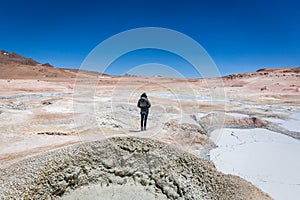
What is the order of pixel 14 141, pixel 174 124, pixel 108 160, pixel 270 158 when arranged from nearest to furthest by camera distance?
pixel 108 160, pixel 14 141, pixel 270 158, pixel 174 124

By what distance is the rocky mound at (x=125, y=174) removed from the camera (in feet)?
18.0

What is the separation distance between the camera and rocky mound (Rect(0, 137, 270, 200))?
5496 mm

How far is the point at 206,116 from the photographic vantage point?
1608 cm

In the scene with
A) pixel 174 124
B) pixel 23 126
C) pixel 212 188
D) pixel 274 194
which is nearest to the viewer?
pixel 212 188

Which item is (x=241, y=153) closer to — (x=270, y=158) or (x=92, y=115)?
(x=270, y=158)

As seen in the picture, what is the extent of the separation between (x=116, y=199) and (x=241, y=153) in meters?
6.21

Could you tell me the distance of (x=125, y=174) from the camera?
20.2 feet

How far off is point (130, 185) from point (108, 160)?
2.70 feet

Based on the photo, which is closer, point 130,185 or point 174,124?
point 130,185

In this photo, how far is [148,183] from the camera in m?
6.03

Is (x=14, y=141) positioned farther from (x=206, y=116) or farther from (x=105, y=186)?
(x=206, y=116)

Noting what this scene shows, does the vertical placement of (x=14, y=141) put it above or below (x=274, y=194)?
above

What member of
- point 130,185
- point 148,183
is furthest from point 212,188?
point 130,185

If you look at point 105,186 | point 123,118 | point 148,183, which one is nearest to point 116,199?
point 105,186
